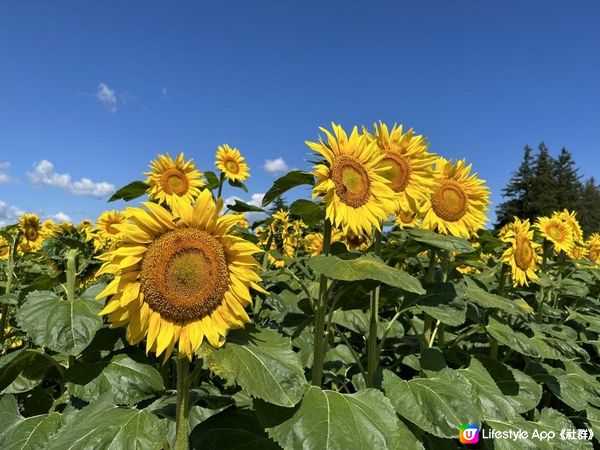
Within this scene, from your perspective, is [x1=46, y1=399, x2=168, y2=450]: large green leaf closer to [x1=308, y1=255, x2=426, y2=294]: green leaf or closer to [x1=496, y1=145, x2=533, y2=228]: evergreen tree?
[x1=308, y1=255, x2=426, y2=294]: green leaf

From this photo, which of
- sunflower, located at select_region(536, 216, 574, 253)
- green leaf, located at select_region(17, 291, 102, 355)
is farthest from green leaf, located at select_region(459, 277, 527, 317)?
sunflower, located at select_region(536, 216, 574, 253)

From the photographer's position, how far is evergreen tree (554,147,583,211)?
172 ft

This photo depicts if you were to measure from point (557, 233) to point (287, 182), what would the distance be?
3828 mm

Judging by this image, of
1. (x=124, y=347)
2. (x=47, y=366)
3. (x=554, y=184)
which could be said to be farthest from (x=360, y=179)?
(x=554, y=184)

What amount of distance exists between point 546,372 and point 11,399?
333cm

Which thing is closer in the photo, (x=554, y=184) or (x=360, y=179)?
(x=360, y=179)

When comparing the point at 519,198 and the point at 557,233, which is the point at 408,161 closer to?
the point at 557,233

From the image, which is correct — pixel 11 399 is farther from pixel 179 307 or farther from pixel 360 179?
pixel 360 179

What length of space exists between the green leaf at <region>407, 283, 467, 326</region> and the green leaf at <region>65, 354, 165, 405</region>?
1422mm

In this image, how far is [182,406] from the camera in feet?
6.10

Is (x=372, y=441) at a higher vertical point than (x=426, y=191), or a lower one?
lower

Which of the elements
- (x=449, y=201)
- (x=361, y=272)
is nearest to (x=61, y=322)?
(x=361, y=272)

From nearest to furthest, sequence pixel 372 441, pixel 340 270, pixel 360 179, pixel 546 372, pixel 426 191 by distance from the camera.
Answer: pixel 372 441 → pixel 340 270 → pixel 360 179 → pixel 426 191 → pixel 546 372

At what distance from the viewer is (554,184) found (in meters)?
53.8
